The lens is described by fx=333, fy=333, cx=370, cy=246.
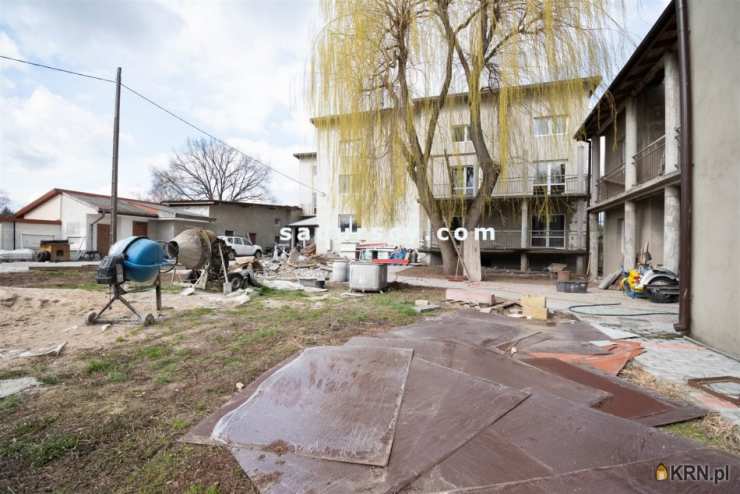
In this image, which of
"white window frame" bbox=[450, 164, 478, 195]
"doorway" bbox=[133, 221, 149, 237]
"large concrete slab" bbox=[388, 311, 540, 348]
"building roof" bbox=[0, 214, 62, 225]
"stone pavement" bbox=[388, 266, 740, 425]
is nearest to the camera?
"stone pavement" bbox=[388, 266, 740, 425]

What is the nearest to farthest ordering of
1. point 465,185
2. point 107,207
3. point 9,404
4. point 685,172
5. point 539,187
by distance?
1. point 9,404
2. point 685,172
3. point 465,185
4. point 539,187
5. point 107,207

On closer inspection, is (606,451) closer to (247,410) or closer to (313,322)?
(247,410)

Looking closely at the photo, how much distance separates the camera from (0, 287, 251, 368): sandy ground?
436cm

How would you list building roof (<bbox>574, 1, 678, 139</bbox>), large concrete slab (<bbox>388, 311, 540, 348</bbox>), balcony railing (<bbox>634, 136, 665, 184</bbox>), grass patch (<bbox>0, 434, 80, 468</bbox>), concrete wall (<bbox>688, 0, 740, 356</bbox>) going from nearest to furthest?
grass patch (<bbox>0, 434, 80, 468</bbox>) < concrete wall (<bbox>688, 0, 740, 356</bbox>) < large concrete slab (<bbox>388, 311, 540, 348</bbox>) < building roof (<bbox>574, 1, 678, 139</bbox>) < balcony railing (<bbox>634, 136, 665, 184</bbox>)

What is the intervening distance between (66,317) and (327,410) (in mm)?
5863

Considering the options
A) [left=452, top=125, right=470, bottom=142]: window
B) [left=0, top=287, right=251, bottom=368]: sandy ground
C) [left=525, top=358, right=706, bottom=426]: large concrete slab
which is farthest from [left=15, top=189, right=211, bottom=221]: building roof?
[left=525, top=358, right=706, bottom=426]: large concrete slab

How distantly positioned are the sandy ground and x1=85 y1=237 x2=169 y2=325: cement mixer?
0.80 feet

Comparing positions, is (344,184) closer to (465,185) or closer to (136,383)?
(465,185)

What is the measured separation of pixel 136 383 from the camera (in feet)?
10.5

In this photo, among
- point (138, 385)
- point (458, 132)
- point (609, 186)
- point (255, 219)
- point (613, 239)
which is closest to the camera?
point (138, 385)

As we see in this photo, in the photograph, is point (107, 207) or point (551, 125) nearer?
point (551, 125)

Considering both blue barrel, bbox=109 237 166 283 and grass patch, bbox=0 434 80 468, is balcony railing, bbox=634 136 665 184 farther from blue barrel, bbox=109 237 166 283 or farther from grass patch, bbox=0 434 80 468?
grass patch, bbox=0 434 80 468

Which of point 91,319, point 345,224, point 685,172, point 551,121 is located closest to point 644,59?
point 551,121

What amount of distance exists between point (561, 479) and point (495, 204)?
17793 mm
